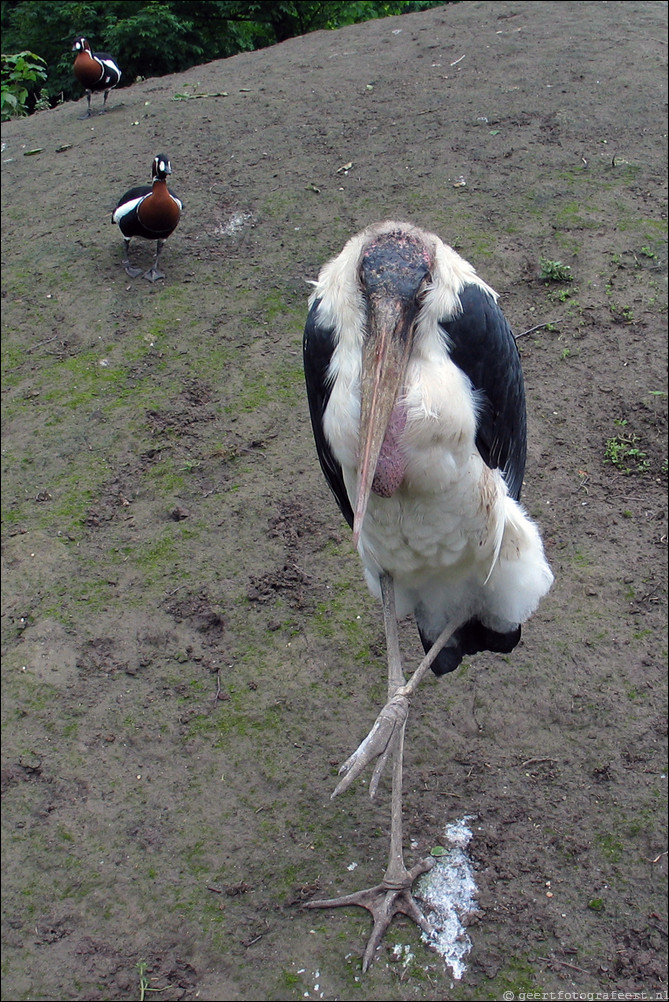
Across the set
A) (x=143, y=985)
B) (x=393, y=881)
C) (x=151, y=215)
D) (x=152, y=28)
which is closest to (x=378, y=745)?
(x=393, y=881)

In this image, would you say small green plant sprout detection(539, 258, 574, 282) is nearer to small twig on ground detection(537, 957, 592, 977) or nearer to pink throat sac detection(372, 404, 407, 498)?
pink throat sac detection(372, 404, 407, 498)

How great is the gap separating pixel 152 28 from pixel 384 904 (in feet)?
34.5

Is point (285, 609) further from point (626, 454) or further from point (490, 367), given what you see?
point (626, 454)

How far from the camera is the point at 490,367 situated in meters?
2.18

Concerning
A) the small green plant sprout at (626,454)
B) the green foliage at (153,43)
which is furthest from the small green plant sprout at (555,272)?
the green foliage at (153,43)

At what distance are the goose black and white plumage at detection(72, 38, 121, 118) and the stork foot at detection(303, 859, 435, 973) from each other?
7.58 meters

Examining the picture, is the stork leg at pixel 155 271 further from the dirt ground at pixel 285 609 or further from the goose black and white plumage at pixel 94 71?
the goose black and white plumage at pixel 94 71

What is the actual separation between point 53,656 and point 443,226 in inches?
150

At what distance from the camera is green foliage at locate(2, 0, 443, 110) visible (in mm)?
10109

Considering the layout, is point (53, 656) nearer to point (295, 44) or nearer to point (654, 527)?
point (654, 527)

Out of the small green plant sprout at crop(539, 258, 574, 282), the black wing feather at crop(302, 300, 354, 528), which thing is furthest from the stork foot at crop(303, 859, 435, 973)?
the small green plant sprout at crop(539, 258, 574, 282)

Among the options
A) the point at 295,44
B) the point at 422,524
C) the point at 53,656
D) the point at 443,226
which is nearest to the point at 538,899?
the point at 422,524

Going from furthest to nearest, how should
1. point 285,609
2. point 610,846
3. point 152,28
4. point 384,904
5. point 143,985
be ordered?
point 152,28 → point 285,609 → point 610,846 → point 384,904 → point 143,985

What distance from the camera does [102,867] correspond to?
258cm
